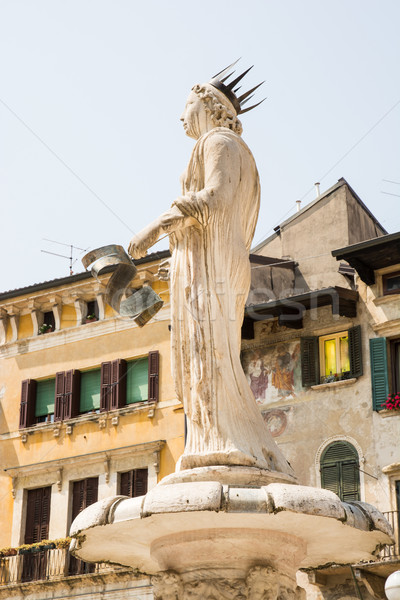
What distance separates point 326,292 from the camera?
24.4 m

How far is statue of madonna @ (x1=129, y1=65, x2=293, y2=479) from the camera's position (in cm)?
805

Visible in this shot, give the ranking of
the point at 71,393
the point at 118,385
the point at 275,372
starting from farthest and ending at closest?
the point at 71,393 < the point at 118,385 < the point at 275,372

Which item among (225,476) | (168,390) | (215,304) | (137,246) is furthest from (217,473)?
(168,390)

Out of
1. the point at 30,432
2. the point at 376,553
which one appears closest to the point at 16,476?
the point at 30,432

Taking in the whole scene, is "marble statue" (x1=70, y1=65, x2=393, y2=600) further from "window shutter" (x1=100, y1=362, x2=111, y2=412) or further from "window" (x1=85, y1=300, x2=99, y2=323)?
"window" (x1=85, y1=300, x2=99, y2=323)

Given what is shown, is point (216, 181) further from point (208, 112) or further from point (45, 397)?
point (45, 397)

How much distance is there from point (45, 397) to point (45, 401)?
0.42ft

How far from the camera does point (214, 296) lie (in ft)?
27.8

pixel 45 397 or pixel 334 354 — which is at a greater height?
pixel 45 397

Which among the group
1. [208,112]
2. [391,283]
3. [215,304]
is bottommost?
[215,304]

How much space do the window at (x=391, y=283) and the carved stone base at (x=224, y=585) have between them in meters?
17.2

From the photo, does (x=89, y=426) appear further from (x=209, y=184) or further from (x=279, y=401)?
(x=209, y=184)

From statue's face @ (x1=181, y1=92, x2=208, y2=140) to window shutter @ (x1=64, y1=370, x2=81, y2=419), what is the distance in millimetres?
19355

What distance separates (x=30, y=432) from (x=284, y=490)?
2210 cm
